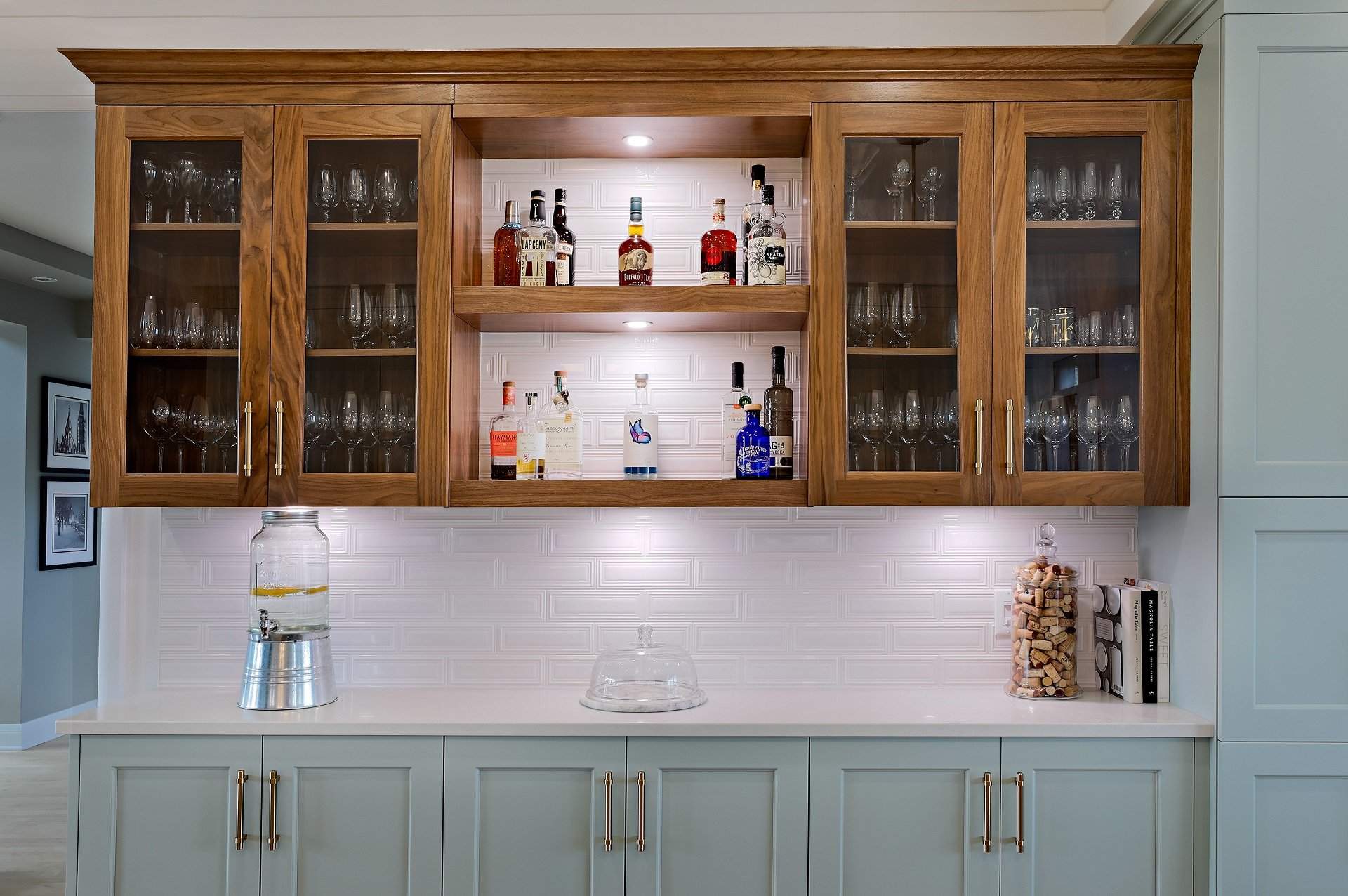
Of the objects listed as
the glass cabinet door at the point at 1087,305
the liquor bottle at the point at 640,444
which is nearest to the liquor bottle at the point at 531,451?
the liquor bottle at the point at 640,444

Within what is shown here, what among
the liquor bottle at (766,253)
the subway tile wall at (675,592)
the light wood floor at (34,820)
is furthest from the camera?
the light wood floor at (34,820)

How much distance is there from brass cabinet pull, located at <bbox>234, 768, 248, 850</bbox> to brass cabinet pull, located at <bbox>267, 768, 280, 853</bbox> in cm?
6

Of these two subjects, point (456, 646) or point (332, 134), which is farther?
point (456, 646)

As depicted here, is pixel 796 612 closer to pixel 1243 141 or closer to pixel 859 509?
pixel 859 509

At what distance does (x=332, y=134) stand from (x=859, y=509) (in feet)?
5.56

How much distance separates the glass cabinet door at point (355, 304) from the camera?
2.21 meters

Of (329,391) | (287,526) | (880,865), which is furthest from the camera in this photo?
(287,526)

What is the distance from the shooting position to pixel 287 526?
2.41m

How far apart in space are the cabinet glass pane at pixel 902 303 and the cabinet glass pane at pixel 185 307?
154 cm

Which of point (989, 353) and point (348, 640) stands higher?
point (989, 353)

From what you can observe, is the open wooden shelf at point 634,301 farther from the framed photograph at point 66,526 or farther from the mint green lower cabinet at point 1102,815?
the framed photograph at point 66,526

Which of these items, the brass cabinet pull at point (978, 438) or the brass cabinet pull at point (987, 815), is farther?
the brass cabinet pull at point (978, 438)

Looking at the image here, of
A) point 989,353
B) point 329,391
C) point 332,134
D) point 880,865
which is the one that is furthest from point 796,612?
point 332,134

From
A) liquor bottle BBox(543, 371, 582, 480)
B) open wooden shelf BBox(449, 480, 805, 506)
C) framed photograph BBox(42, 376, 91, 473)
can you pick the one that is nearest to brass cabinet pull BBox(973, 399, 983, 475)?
open wooden shelf BBox(449, 480, 805, 506)
